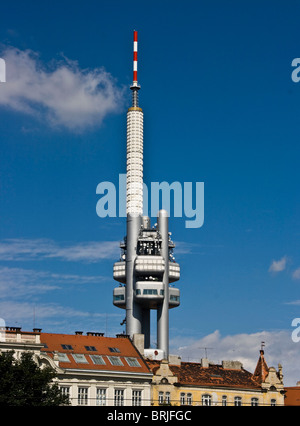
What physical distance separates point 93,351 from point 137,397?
8961mm

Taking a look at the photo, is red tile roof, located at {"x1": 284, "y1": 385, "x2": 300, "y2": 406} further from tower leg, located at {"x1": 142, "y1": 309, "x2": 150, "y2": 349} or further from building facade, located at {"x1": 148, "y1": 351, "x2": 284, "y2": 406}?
tower leg, located at {"x1": 142, "y1": 309, "x2": 150, "y2": 349}

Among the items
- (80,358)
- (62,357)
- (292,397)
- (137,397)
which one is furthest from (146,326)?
(62,357)

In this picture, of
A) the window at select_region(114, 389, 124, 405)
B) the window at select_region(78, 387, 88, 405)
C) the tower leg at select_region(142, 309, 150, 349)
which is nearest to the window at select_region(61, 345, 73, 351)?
the window at select_region(78, 387, 88, 405)

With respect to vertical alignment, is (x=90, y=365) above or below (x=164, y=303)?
below

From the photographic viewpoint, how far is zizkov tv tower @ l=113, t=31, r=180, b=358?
18588 centimetres

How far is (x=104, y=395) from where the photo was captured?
374 ft

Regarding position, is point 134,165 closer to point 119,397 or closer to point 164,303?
point 164,303

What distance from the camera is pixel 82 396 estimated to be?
112 metres

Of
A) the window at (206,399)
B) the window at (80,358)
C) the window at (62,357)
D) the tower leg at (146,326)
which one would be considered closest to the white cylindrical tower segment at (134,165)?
the tower leg at (146,326)

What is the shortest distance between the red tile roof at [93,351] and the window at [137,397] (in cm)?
283

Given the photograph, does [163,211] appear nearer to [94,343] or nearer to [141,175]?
[141,175]

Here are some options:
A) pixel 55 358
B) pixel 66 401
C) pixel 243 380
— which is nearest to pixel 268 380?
pixel 243 380

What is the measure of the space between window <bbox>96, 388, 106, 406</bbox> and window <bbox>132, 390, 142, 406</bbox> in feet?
14.3
